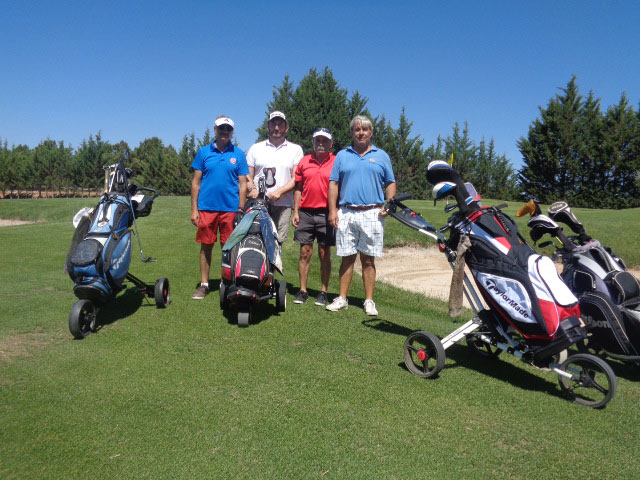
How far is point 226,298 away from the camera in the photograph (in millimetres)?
5125

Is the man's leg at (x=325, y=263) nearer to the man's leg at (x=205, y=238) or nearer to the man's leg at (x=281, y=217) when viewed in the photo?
the man's leg at (x=281, y=217)

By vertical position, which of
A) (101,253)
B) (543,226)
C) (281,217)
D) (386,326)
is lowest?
(386,326)

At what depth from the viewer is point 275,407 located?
9.90 ft

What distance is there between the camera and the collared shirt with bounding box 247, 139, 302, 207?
5.99 m

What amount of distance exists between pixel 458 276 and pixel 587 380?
1.13m

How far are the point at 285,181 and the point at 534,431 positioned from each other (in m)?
4.16

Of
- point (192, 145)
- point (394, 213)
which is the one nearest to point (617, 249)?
point (394, 213)

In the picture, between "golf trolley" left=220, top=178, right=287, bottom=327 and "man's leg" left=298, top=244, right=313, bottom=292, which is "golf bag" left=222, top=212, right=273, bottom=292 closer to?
"golf trolley" left=220, top=178, right=287, bottom=327

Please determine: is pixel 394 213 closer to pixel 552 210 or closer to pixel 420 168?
pixel 552 210

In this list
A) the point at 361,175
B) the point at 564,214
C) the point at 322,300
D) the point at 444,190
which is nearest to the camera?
the point at 444,190

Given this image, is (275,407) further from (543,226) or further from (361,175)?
(361,175)

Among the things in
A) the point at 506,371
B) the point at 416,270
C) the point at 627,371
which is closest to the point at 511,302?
the point at 506,371

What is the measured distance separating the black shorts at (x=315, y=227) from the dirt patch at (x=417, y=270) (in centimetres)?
281

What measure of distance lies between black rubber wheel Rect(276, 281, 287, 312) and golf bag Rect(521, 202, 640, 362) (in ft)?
8.87
